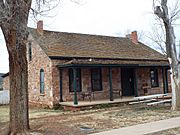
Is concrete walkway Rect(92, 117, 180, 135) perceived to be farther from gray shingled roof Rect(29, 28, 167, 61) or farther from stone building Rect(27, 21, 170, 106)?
gray shingled roof Rect(29, 28, 167, 61)

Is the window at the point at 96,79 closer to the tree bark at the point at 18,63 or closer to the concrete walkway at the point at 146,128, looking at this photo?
the concrete walkway at the point at 146,128

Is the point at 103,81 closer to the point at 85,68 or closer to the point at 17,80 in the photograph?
the point at 85,68

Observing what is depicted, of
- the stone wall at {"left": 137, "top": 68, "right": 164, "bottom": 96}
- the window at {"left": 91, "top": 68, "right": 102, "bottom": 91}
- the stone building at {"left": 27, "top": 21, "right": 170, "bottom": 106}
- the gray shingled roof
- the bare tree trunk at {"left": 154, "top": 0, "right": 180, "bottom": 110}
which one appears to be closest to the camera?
the bare tree trunk at {"left": 154, "top": 0, "right": 180, "bottom": 110}

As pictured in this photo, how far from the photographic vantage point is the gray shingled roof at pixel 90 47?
19.8 metres

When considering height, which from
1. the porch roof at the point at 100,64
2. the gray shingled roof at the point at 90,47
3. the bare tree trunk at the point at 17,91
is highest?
the gray shingled roof at the point at 90,47

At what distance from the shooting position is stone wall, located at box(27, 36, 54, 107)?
749 inches

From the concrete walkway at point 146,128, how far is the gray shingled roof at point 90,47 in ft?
32.2

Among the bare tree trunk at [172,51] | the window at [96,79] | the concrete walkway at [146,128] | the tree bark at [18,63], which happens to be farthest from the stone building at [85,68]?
the tree bark at [18,63]

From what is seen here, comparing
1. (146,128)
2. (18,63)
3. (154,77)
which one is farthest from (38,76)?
(146,128)

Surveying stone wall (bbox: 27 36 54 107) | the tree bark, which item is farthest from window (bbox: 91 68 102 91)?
the tree bark

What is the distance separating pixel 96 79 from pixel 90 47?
113 inches

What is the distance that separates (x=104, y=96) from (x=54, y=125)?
963 cm

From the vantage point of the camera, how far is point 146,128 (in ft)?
31.8

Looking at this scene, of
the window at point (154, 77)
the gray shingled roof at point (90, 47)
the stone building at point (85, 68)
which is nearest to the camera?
the stone building at point (85, 68)
